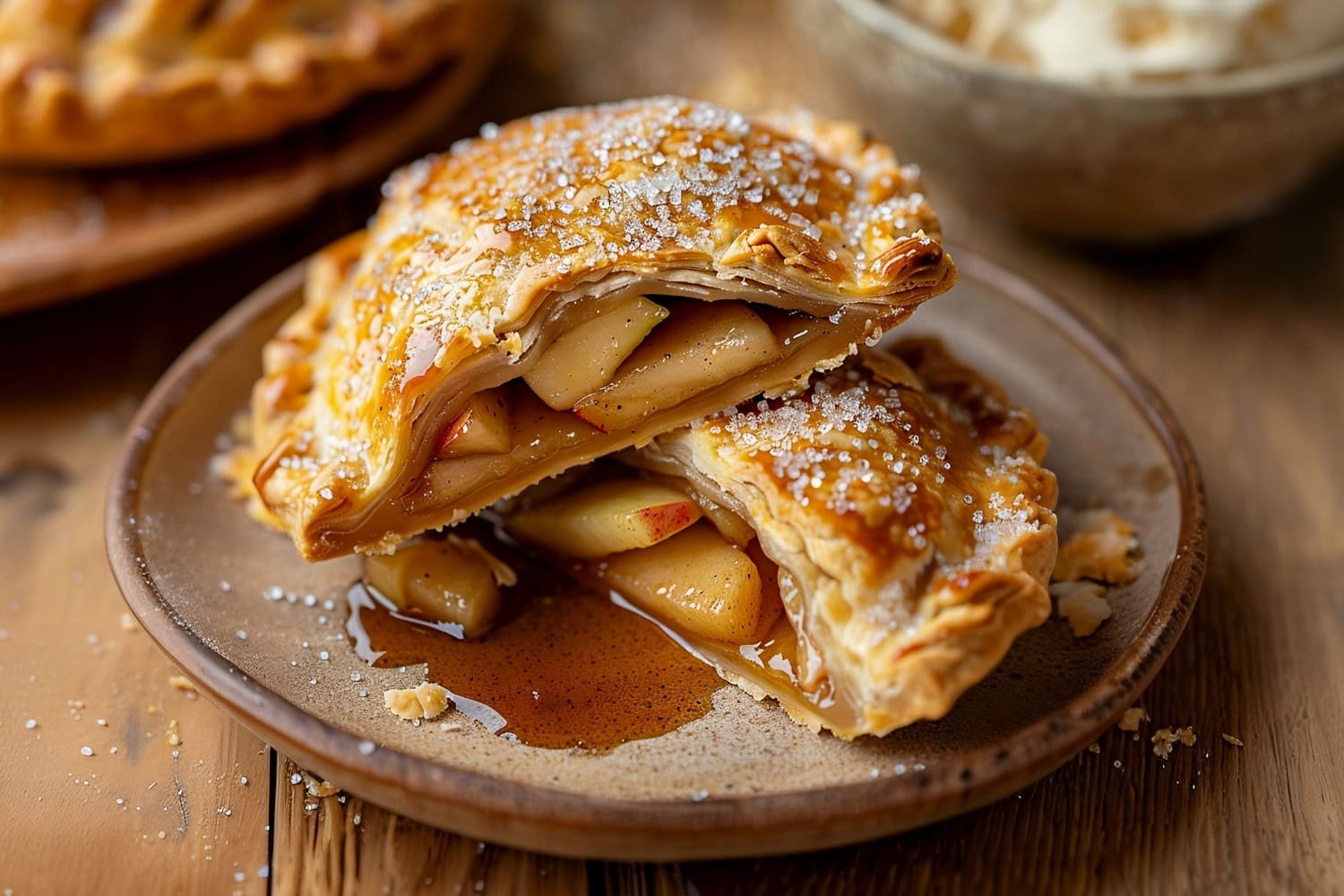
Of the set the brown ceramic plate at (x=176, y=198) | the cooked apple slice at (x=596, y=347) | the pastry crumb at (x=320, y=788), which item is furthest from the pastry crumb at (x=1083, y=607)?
the brown ceramic plate at (x=176, y=198)

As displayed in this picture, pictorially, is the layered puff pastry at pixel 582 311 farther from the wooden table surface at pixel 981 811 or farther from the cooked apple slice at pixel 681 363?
the wooden table surface at pixel 981 811

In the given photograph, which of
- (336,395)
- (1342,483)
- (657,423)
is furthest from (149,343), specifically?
(1342,483)

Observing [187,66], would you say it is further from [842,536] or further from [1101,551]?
[1101,551]

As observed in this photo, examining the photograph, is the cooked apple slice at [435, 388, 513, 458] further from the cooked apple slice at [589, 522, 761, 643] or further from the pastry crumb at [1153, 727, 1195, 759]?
the pastry crumb at [1153, 727, 1195, 759]

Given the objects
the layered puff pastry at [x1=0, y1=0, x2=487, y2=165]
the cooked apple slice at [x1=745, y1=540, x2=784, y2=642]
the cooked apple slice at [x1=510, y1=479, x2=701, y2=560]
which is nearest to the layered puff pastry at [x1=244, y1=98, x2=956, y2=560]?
the cooked apple slice at [x1=510, y1=479, x2=701, y2=560]

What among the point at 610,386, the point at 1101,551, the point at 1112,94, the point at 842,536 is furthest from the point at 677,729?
the point at 1112,94

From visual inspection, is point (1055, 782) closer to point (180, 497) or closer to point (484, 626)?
point (484, 626)
